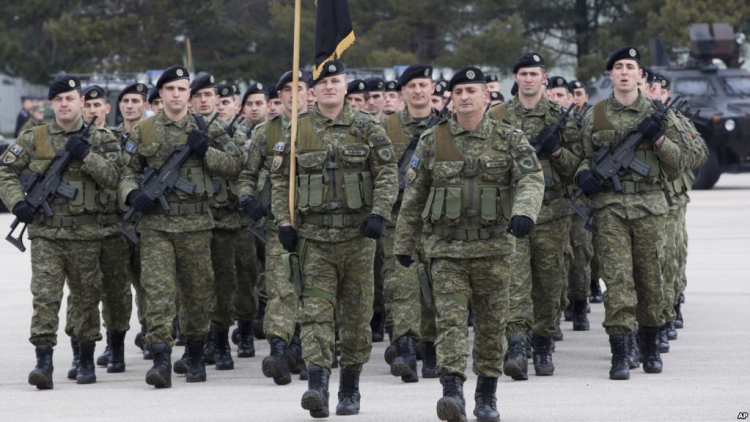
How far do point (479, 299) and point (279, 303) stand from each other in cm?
218

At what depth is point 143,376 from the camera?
10.8 metres

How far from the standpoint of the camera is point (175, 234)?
10219mm

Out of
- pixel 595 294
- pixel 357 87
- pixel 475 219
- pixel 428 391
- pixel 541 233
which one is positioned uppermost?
pixel 357 87

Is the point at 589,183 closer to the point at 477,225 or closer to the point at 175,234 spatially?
the point at 477,225

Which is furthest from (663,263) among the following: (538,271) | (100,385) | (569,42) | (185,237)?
(569,42)

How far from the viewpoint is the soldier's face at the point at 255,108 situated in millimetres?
12586

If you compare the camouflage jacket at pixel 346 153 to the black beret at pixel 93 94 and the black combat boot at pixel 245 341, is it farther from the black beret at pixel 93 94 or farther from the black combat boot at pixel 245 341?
the black beret at pixel 93 94

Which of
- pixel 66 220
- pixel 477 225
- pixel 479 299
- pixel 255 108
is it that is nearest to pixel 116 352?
pixel 66 220

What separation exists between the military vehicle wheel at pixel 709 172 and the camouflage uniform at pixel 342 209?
19907 mm

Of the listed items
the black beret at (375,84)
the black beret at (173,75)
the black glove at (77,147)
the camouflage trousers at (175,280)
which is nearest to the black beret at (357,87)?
the black beret at (375,84)

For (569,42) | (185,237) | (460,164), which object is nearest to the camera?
(460,164)

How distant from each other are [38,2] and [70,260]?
34216mm

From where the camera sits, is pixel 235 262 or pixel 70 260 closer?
pixel 70 260

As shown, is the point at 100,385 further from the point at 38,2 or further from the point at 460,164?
the point at 38,2
